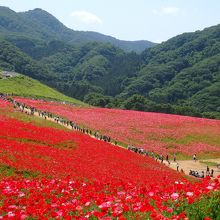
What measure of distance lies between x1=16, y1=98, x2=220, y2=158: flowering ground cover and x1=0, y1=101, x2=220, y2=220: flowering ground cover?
14.3 m

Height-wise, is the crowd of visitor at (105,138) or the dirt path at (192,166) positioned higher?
the crowd of visitor at (105,138)

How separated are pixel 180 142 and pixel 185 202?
51.8 m

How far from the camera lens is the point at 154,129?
65.2 meters

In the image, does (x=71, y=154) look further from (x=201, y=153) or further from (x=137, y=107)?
(x=137, y=107)

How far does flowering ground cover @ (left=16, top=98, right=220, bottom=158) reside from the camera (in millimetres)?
57562

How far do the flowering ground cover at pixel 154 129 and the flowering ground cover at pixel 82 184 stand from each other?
14.3 metres

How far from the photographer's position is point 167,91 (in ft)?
608

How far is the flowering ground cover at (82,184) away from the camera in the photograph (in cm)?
964

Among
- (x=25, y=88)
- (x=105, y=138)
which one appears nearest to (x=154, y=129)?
(x=105, y=138)

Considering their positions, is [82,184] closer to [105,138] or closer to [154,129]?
[105,138]

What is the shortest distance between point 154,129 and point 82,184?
163ft

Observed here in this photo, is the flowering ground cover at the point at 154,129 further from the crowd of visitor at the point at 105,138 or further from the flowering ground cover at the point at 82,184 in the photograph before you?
the flowering ground cover at the point at 82,184

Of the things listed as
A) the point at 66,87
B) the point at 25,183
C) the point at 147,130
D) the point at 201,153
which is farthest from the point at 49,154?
the point at 66,87

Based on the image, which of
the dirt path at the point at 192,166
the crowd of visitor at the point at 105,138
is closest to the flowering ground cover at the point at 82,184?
the crowd of visitor at the point at 105,138
